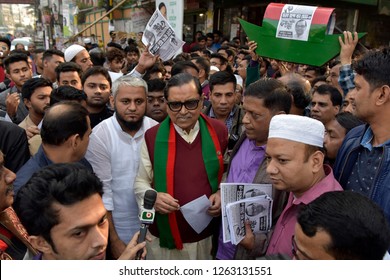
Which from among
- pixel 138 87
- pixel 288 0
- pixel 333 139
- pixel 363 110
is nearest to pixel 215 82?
pixel 138 87

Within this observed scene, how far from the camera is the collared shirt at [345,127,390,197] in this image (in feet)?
5.95

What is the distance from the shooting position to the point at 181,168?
2.25 metres

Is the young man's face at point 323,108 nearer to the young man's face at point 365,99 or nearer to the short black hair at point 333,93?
the short black hair at point 333,93

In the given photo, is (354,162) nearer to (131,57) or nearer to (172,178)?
(172,178)

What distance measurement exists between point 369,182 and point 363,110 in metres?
0.38

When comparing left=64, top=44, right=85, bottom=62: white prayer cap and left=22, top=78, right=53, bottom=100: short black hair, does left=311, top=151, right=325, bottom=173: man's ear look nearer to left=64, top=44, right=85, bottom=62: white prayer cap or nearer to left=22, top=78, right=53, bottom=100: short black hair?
left=22, top=78, right=53, bottom=100: short black hair

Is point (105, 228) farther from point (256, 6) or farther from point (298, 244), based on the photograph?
point (256, 6)

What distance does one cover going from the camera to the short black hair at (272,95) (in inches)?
86.9

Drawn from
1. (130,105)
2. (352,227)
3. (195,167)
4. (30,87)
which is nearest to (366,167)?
(352,227)

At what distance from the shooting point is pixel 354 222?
1210 mm

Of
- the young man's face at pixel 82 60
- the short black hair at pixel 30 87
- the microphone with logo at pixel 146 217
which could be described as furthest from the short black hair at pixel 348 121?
the young man's face at pixel 82 60

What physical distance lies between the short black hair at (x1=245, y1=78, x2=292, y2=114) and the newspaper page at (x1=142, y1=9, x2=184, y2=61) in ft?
7.56

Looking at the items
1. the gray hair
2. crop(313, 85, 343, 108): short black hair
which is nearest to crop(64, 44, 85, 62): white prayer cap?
the gray hair

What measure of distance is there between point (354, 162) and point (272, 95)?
A: 24.8 inches
